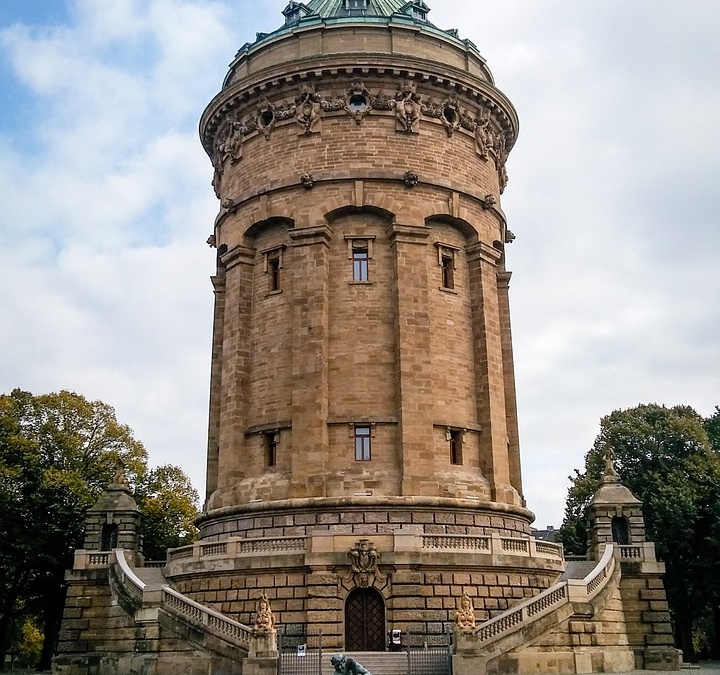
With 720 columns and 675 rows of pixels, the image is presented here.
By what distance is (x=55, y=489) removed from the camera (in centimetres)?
4250

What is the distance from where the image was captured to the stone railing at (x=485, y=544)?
1110 inches

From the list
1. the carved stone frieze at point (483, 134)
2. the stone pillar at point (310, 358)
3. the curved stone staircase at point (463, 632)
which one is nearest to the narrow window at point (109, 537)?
the curved stone staircase at point (463, 632)

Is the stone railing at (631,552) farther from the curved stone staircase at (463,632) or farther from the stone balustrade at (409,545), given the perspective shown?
the stone balustrade at (409,545)

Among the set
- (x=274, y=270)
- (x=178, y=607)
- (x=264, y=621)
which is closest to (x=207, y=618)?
(x=178, y=607)

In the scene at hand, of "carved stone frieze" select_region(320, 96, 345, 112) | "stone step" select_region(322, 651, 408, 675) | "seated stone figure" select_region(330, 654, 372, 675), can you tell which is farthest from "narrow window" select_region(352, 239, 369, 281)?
"seated stone figure" select_region(330, 654, 372, 675)

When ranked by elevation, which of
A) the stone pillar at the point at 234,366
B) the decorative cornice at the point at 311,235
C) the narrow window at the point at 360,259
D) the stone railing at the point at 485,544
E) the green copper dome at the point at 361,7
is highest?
the green copper dome at the point at 361,7

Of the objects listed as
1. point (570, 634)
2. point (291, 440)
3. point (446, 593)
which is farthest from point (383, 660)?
point (291, 440)

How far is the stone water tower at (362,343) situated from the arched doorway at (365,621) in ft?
0.14

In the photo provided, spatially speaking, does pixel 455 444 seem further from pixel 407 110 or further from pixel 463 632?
pixel 407 110

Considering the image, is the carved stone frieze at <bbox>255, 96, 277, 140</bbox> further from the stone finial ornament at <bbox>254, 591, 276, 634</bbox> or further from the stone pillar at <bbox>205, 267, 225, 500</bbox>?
the stone finial ornament at <bbox>254, 591, 276, 634</bbox>

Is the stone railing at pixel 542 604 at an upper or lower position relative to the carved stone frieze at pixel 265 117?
lower

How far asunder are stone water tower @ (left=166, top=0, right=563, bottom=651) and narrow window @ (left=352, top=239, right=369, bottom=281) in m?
0.09

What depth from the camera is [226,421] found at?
34.2 m

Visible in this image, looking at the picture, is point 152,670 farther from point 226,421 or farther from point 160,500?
point 160,500
